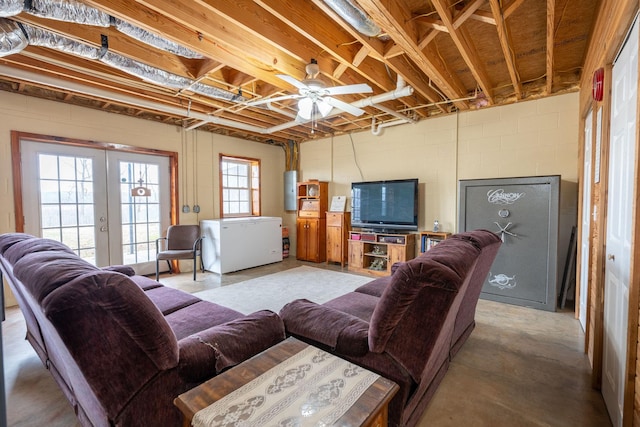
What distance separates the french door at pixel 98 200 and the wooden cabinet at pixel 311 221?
258 centimetres

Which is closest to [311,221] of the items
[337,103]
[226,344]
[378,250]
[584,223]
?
[378,250]

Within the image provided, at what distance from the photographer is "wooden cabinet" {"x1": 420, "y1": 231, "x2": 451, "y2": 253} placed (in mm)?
4367

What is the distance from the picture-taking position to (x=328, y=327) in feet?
5.22

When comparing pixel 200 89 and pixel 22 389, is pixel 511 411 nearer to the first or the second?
pixel 22 389

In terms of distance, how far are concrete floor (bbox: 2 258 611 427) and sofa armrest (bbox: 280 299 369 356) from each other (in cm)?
71

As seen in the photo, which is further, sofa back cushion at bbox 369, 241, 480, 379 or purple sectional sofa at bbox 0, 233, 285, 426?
sofa back cushion at bbox 369, 241, 480, 379

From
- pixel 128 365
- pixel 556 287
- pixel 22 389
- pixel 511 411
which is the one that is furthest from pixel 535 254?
pixel 22 389

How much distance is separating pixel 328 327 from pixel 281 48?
2314mm

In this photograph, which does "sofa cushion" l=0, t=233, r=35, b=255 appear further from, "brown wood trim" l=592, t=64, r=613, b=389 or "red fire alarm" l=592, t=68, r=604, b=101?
"red fire alarm" l=592, t=68, r=604, b=101

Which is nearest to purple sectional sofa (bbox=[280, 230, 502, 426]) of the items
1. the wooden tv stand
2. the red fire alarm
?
the red fire alarm

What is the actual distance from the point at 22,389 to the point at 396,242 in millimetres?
4430

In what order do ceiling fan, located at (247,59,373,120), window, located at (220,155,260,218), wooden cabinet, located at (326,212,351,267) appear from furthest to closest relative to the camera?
window, located at (220,155,260,218) → wooden cabinet, located at (326,212,351,267) → ceiling fan, located at (247,59,373,120)

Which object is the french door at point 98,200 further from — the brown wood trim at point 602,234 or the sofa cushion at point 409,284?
the brown wood trim at point 602,234

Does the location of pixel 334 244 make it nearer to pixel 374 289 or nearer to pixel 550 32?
pixel 374 289
